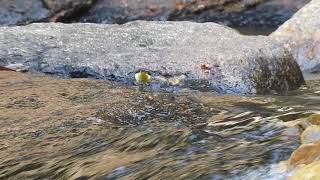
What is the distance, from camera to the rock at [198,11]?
1111 centimetres

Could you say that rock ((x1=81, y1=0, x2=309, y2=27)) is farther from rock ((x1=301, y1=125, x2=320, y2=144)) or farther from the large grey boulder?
rock ((x1=301, y1=125, x2=320, y2=144))

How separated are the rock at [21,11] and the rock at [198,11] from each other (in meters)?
0.77

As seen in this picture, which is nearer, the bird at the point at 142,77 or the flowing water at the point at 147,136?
the flowing water at the point at 147,136

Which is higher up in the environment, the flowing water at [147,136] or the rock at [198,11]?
the rock at [198,11]

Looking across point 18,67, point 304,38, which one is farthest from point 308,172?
point 304,38

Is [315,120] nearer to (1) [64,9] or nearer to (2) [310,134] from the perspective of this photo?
(2) [310,134]

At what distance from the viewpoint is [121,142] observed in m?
3.35

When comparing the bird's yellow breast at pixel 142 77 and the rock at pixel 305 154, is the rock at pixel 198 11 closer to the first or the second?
the bird's yellow breast at pixel 142 77

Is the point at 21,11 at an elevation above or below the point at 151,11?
above

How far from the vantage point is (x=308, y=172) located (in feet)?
7.64

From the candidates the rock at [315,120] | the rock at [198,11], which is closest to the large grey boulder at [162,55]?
the rock at [315,120]

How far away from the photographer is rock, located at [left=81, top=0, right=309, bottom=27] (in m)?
11.1

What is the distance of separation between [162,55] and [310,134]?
2653 millimetres

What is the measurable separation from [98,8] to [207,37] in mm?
5791
